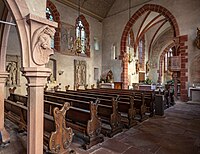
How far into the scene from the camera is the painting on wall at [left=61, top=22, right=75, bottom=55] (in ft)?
35.6

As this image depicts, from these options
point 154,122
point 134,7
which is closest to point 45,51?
point 154,122

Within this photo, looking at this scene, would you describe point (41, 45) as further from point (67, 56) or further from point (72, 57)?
point (72, 57)

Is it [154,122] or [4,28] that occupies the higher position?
[4,28]

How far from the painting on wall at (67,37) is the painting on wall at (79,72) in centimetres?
97

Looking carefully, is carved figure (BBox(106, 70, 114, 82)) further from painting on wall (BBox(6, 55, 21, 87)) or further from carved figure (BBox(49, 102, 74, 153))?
carved figure (BBox(49, 102, 74, 153))

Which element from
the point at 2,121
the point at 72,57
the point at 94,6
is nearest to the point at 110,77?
the point at 72,57

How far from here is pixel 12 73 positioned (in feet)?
26.8

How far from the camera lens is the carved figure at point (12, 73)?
8005mm

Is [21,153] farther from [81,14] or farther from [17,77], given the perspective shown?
[81,14]

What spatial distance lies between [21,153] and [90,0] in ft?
38.0

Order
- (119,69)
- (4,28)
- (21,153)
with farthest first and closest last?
1. (119,69)
2. (4,28)
3. (21,153)

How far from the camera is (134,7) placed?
1203 cm

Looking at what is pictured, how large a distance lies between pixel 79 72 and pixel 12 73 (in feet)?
15.6

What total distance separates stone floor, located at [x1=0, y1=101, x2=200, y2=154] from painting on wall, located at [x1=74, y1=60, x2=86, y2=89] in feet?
24.0
